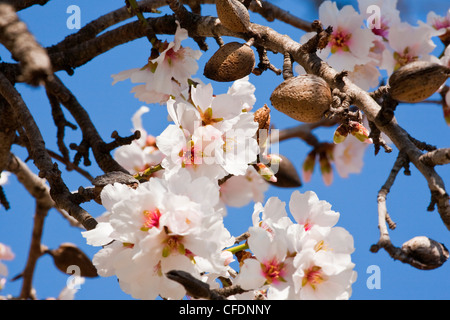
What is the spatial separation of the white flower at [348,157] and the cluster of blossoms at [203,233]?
0.99 m

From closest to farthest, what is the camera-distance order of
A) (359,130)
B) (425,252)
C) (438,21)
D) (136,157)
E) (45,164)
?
1. (425,252)
2. (359,130)
3. (45,164)
4. (438,21)
5. (136,157)

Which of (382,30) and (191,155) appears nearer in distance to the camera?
(191,155)

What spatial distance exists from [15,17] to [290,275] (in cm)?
62

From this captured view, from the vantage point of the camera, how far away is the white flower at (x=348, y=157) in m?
1.86

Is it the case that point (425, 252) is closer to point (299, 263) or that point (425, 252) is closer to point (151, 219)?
point (299, 263)

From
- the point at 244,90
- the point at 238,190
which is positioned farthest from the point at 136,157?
the point at 244,90

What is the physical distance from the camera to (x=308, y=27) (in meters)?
1.64

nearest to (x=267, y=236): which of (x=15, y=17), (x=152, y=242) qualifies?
(x=152, y=242)

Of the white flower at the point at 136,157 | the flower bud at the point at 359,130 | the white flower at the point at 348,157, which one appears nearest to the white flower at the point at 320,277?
the flower bud at the point at 359,130

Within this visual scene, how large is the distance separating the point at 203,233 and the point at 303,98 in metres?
0.26

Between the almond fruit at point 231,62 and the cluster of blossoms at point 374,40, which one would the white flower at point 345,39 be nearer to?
the cluster of blossoms at point 374,40

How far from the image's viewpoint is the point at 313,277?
745 mm

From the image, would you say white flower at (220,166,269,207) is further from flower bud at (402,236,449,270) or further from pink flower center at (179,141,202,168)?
flower bud at (402,236,449,270)
